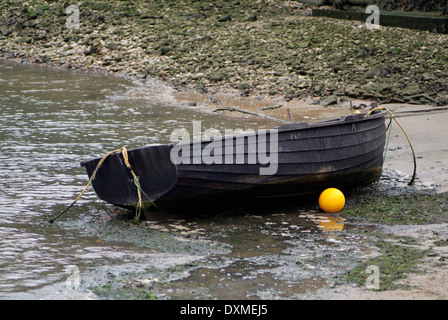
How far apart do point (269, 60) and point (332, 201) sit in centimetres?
898

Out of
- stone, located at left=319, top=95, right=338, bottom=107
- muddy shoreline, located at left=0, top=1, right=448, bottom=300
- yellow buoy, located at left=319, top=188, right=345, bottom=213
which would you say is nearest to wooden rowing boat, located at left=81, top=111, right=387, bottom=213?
yellow buoy, located at left=319, top=188, right=345, bottom=213

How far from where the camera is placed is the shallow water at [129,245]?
604 cm

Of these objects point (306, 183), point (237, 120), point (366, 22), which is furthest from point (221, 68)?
point (306, 183)

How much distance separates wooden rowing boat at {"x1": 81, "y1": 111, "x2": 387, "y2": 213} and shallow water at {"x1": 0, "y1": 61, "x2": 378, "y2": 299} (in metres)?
0.28

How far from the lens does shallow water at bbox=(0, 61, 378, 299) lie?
19.8ft

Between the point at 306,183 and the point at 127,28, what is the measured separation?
42.8ft

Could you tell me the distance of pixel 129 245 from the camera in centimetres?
720

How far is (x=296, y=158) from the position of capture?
829cm

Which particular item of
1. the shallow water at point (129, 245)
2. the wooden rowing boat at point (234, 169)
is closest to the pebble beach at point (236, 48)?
the shallow water at point (129, 245)

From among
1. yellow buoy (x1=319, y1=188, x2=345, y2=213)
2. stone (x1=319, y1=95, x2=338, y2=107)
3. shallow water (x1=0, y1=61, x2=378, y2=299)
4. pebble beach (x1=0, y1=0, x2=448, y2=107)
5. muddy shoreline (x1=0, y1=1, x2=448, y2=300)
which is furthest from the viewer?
pebble beach (x1=0, y1=0, x2=448, y2=107)

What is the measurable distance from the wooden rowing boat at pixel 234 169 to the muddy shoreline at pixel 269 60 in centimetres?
75

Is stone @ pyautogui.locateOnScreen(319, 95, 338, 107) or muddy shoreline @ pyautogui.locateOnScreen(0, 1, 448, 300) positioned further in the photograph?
stone @ pyautogui.locateOnScreen(319, 95, 338, 107)

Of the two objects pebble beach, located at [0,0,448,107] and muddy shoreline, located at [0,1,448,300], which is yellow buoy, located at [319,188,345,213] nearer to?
muddy shoreline, located at [0,1,448,300]
